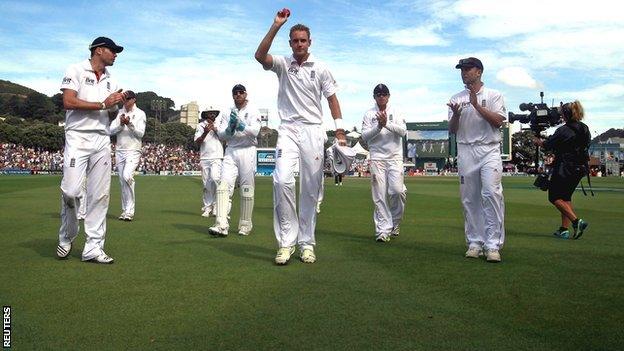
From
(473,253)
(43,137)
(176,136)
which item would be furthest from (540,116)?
(176,136)

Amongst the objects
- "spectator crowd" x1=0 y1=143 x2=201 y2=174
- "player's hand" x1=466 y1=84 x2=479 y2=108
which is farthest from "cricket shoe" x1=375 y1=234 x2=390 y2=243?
"spectator crowd" x1=0 y1=143 x2=201 y2=174

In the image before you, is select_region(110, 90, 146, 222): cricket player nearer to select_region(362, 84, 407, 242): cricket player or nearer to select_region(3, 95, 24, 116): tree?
select_region(362, 84, 407, 242): cricket player

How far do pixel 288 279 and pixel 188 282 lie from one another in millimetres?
963

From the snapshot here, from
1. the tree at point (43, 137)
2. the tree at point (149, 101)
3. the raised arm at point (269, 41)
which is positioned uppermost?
the tree at point (149, 101)

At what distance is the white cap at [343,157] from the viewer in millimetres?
6863

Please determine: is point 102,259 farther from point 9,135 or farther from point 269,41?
point 9,135

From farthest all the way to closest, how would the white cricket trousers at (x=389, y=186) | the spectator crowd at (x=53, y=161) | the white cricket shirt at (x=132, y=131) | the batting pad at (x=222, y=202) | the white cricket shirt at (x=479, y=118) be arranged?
the spectator crowd at (x=53, y=161), the white cricket shirt at (x=132, y=131), the white cricket trousers at (x=389, y=186), the batting pad at (x=222, y=202), the white cricket shirt at (x=479, y=118)

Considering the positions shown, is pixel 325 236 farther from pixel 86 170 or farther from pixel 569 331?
pixel 569 331

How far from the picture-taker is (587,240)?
884cm

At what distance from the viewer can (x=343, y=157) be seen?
6.89 meters

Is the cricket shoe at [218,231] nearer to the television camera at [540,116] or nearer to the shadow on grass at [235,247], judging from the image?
the shadow on grass at [235,247]

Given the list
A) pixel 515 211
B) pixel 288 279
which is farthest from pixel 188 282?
pixel 515 211

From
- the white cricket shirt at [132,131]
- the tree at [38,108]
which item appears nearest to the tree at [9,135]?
the tree at [38,108]

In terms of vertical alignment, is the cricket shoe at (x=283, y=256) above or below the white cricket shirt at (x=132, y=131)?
below
